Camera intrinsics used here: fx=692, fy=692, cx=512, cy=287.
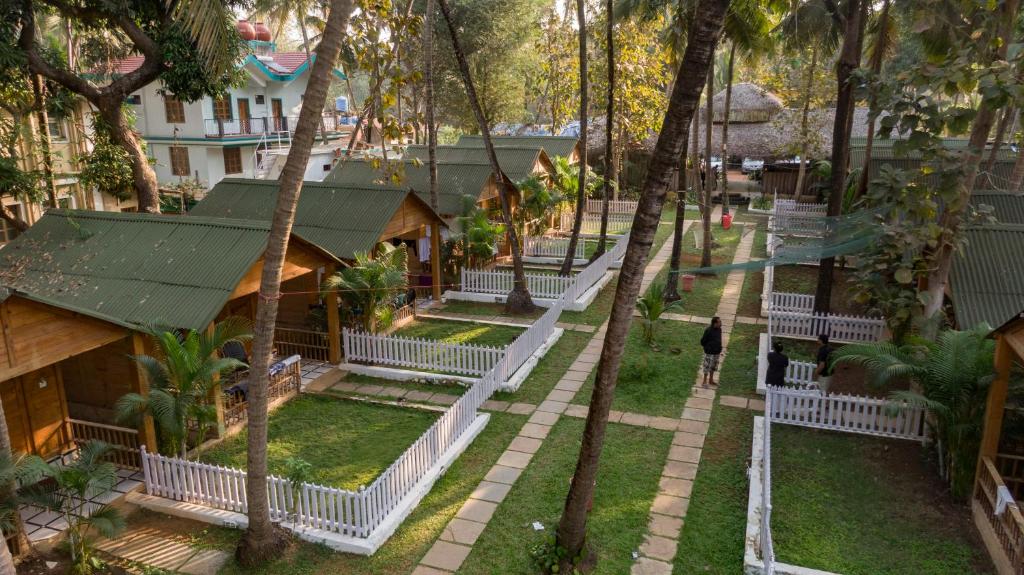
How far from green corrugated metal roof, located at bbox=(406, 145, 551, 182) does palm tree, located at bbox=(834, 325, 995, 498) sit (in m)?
18.0

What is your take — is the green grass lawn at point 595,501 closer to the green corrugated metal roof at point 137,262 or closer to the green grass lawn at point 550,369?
the green grass lawn at point 550,369

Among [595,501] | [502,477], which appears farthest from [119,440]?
[595,501]

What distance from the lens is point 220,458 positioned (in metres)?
11.3

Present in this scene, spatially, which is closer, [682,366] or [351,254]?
[682,366]

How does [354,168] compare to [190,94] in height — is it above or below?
below

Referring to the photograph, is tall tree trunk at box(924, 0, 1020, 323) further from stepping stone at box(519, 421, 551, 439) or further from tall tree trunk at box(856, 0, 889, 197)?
stepping stone at box(519, 421, 551, 439)

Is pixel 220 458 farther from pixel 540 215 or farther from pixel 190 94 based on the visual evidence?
pixel 540 215

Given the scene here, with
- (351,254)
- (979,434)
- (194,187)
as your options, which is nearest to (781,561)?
(979,434)

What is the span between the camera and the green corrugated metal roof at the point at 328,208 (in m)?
17.0

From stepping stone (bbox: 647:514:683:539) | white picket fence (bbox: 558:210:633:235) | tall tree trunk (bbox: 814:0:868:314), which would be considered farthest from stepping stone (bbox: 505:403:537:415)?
white picket fence (bbox: 558:210:633:235)

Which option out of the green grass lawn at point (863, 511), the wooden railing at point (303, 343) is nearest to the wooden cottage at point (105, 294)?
the wooden railing at point (303, 343)

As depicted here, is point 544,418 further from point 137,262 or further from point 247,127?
point 247,127

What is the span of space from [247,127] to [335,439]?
92.0 feet

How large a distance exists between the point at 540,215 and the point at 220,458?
55.5 ft
